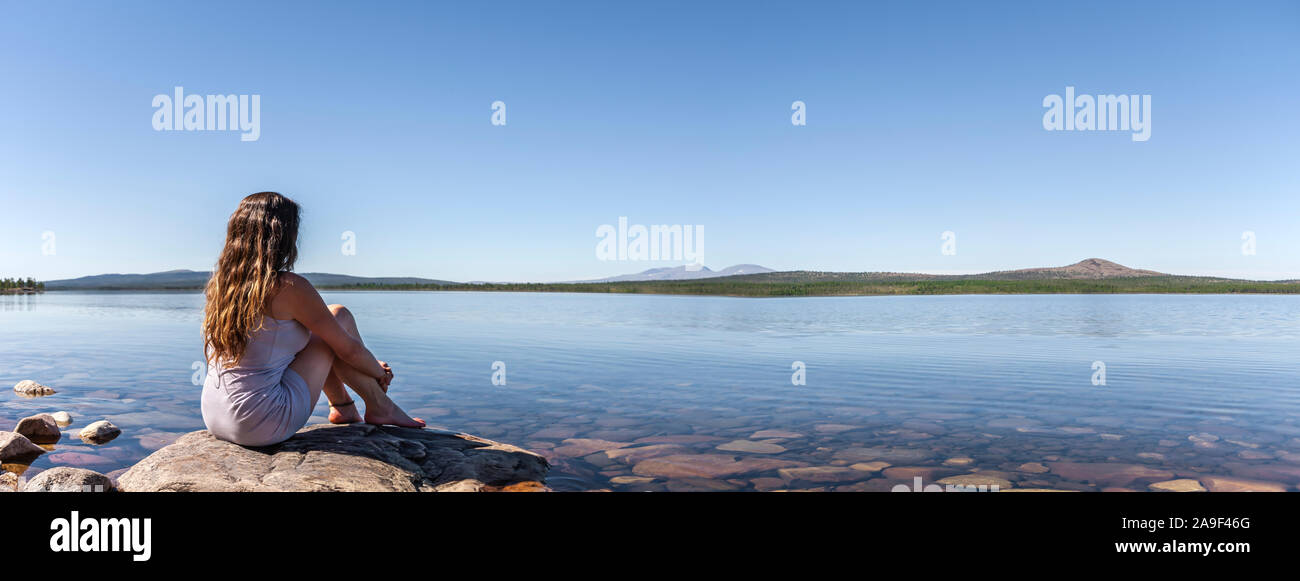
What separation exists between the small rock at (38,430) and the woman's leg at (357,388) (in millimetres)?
3016

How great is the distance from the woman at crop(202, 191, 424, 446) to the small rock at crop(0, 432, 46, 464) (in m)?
2.48

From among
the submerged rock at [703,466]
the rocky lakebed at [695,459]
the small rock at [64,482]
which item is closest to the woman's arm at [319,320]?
the rocky lakebed at [695,459]

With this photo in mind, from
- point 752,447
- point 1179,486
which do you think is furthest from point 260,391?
point 1179,486

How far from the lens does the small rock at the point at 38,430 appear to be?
678cm

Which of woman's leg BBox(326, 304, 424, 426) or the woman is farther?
woman's leg BBox(326, 304, 424, 426)

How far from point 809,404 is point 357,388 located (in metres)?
5.26

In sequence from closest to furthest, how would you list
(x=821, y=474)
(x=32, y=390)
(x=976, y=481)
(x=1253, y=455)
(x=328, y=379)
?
(x=976, y=481), (x=821, y=474), (x=328, y=379), (x=1253, y=455), (x=32, y=390)

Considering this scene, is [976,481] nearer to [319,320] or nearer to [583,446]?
[583,446]

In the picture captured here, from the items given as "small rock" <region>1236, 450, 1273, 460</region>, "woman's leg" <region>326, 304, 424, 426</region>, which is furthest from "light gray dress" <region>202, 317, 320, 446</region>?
"small rock" <region>1236, 450, 1273, 460</region>

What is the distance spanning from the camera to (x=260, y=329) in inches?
186

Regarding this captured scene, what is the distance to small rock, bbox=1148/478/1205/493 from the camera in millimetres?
5398

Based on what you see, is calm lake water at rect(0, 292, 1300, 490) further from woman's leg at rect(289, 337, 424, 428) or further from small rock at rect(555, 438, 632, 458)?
woman's leg at rect(289, 337, 424, 428)
